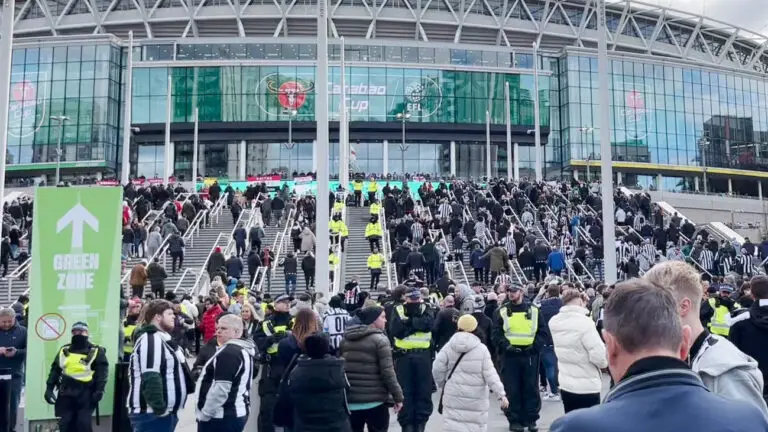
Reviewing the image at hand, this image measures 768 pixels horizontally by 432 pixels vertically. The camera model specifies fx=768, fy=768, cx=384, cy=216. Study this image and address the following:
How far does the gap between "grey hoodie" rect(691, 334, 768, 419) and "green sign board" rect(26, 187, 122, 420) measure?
253 inches

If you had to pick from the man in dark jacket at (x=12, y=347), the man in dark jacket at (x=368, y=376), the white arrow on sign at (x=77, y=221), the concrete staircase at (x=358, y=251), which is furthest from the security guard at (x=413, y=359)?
the concrete staircase at (x=358, y=251)

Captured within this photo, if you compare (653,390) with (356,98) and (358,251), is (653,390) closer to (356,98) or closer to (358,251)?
(358,251)

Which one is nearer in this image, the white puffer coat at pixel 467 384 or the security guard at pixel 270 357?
the white puffer coat at pixel 467 384

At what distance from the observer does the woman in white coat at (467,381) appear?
7289 millimetres

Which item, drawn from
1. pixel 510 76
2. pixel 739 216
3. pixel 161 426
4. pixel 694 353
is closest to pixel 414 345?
pixel 161 426

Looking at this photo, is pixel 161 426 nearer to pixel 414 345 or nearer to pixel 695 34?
pixel 414 345

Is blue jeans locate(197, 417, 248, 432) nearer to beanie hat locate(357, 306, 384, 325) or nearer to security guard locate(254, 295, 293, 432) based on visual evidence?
beanie hat locate(357, 306, 384, 325)

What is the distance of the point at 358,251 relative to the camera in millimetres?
26641

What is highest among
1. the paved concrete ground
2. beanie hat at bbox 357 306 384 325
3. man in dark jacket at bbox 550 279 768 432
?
man in dark jacket at bbox 550 279 768 432

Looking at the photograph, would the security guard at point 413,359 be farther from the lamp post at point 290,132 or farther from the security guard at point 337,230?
the lamp post at point 290,132

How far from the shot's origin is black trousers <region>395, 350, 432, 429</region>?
8336 millimetres

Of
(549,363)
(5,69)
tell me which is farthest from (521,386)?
(5,69)

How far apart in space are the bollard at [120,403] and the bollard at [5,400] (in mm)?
1523

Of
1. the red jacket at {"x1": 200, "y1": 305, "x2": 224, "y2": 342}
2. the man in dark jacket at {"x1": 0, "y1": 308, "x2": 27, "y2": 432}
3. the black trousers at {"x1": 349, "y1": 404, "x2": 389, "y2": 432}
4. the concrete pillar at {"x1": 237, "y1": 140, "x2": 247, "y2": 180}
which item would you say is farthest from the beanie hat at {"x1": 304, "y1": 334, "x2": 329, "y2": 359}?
the concrete pillar at {"x1": 237, "y1": 140, "x2": 247, "y2": 180}
